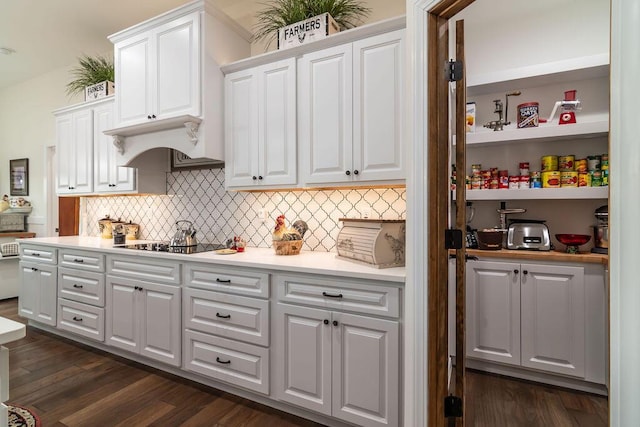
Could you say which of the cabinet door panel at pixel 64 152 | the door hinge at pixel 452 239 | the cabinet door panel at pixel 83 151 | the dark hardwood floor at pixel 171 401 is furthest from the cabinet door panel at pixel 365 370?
the cabinet door panel at pixel 64 152

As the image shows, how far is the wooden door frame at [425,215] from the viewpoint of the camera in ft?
5.06

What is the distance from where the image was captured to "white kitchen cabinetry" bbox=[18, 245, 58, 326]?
338cm

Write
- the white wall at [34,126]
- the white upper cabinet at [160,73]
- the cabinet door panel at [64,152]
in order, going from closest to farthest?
the white upper cabinet at [160,73], the cabinet door panel at [64,152], the white wall at [34,126]

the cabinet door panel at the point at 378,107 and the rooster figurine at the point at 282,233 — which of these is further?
the rooster figurine at the point at 282,233

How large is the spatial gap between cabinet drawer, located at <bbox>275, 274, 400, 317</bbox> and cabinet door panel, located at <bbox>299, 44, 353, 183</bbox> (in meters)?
0.71

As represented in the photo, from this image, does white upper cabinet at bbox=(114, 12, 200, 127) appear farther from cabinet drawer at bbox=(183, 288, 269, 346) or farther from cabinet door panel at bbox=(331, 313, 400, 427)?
cabinet door panel at bbox=(331, 313, 400, 427)

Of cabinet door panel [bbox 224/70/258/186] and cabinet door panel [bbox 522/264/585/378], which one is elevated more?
cabinet door panel [bbox 224/70/258/186]

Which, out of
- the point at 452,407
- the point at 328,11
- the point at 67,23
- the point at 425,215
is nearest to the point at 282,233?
the point at 425,215

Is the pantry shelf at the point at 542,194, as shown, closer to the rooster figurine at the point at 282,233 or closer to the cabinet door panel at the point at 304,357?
the rooster figurine at the point at 282,233

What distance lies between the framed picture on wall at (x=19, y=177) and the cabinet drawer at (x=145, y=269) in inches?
143

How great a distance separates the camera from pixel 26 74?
5.05 m

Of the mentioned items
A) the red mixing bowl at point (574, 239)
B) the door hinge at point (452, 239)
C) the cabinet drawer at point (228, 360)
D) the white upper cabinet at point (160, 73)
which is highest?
the white upper cabinet at point (160, 73)

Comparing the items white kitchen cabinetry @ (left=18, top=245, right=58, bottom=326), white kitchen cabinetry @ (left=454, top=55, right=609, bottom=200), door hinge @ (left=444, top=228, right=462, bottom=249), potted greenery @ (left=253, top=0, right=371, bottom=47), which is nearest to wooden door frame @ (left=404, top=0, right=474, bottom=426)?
door hinge @ (left=444, top=228, right=462, bottom=249)

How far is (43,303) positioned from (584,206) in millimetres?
4869
